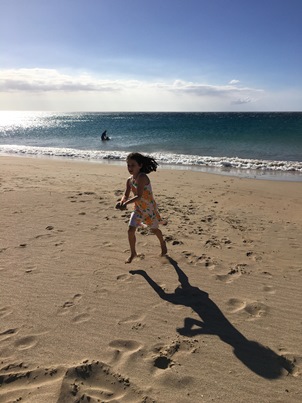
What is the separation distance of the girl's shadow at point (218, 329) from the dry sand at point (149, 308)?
12mm

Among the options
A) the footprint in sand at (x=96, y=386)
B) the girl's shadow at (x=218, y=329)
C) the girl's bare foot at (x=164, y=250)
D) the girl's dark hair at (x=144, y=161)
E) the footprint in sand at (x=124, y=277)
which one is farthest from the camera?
the girl's bare foot at (x=164, y=250)

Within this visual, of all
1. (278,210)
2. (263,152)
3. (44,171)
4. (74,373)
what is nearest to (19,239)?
(74,373)

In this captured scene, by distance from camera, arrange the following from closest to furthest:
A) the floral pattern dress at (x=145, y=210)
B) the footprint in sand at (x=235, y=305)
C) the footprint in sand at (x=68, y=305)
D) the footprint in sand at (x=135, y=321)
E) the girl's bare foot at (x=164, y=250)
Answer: the footprint in sand at (x=135, y=321), the footprint in sand at (x=68, y=305), the footprint in sand at (x=235, y=305), the floral pattern dress at (x=145, y=210), the girl's bare foot at (x=164, y=250)

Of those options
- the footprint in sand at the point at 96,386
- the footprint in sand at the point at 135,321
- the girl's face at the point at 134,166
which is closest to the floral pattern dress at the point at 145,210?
the girl's face at the point at 134,166

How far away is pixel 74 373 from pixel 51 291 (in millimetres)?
1403

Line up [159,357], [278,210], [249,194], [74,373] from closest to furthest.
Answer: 1. [74,373]
2. [159,357]
3. [278,210]
4. [249,194]

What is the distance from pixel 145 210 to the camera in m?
4.69

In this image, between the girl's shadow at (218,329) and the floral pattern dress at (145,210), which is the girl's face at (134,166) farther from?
the girl's shadow at (218,329)

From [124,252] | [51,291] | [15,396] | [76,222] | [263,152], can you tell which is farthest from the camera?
[263,152]

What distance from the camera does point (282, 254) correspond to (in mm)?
5184

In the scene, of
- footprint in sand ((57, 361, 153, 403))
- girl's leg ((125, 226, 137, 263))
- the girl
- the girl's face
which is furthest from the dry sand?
the girl's face

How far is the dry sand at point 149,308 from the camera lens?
8.52 ft

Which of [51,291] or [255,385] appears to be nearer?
[255,385]

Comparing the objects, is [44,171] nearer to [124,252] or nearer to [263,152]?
[124,252]
